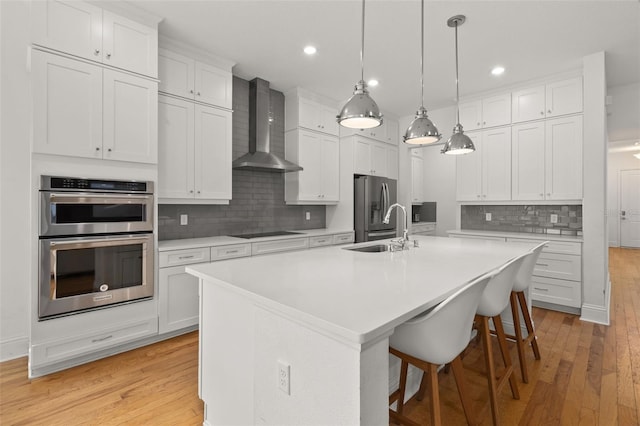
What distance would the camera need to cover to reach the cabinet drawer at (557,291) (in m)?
3.60

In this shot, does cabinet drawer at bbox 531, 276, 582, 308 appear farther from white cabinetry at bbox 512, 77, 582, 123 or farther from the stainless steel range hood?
the stainless steel range hood

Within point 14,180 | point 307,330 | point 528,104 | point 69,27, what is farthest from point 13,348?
point 528,104

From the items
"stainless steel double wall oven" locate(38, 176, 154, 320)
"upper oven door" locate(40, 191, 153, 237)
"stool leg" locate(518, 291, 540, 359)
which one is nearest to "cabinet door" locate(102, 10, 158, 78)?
"stainless steel double wall oven" locate(38, 176, 154, 320)

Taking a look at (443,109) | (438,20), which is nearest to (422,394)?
(438,20)

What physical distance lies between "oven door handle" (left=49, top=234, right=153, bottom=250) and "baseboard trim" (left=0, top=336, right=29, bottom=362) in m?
1.03

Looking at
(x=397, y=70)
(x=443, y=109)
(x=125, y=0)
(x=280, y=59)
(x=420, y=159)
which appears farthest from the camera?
(x=420, y=159)

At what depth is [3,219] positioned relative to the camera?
101 inches

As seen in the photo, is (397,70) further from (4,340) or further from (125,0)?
(4,340)

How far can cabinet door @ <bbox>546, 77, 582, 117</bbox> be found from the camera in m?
3.72

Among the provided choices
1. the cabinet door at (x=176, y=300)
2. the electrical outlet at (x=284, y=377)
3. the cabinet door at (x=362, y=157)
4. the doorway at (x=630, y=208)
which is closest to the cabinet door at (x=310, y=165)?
the cabinet door at (x=362, y=157)

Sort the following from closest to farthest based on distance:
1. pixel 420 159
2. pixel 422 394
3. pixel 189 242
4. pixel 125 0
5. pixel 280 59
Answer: pixel 422 394 < pixel 125 0 < pixel 189 242 < pixel 280 59 < pixel 420 159

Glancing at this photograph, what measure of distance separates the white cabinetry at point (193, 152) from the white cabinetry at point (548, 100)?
3.69 metres

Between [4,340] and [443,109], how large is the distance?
230 inches

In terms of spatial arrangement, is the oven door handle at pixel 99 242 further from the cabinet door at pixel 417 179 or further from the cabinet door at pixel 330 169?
the cabinet door at pixel 417 179
